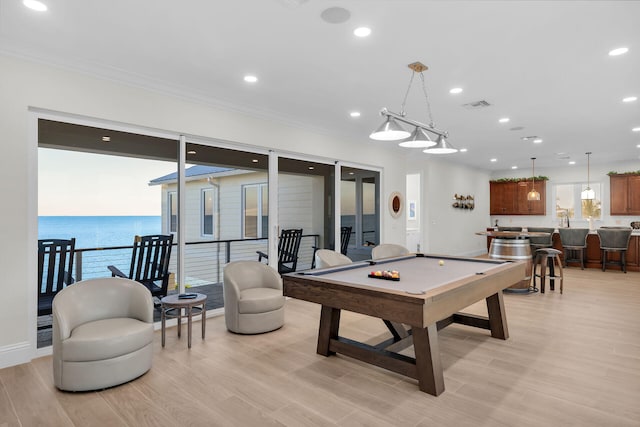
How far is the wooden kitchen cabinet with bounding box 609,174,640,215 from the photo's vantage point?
9.05 m

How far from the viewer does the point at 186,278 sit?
4496 millimetres

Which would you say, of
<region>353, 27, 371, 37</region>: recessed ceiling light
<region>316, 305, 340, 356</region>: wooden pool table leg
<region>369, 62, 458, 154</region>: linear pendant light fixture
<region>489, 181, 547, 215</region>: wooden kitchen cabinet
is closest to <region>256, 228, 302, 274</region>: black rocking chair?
<region>316, 305, 340, 356</region>: wooden pool table leg

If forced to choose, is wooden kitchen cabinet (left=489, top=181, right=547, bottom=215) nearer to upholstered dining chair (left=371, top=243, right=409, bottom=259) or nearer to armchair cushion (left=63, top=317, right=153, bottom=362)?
upholstered dining chair (left=371, top=243, right=409, bottom=259)

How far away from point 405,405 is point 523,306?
3.34 meters

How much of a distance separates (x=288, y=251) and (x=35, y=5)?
158 inches

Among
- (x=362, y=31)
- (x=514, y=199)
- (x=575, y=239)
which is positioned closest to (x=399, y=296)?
(x=362, y=31)

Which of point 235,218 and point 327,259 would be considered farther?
point 235,218

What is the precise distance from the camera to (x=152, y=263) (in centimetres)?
414

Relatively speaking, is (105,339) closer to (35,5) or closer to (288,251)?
(35,5)

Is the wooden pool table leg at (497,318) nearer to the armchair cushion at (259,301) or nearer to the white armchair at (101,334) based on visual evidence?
the armchair cushion at (259,301)

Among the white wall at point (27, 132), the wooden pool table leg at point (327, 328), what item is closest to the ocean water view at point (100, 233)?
the white wall at point (27, 132)

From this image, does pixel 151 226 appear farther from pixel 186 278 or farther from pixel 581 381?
pixel 581 381

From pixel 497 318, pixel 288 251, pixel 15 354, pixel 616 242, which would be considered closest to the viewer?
pixel 15 354

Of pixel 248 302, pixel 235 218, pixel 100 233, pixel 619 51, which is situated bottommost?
pixel 248 302
